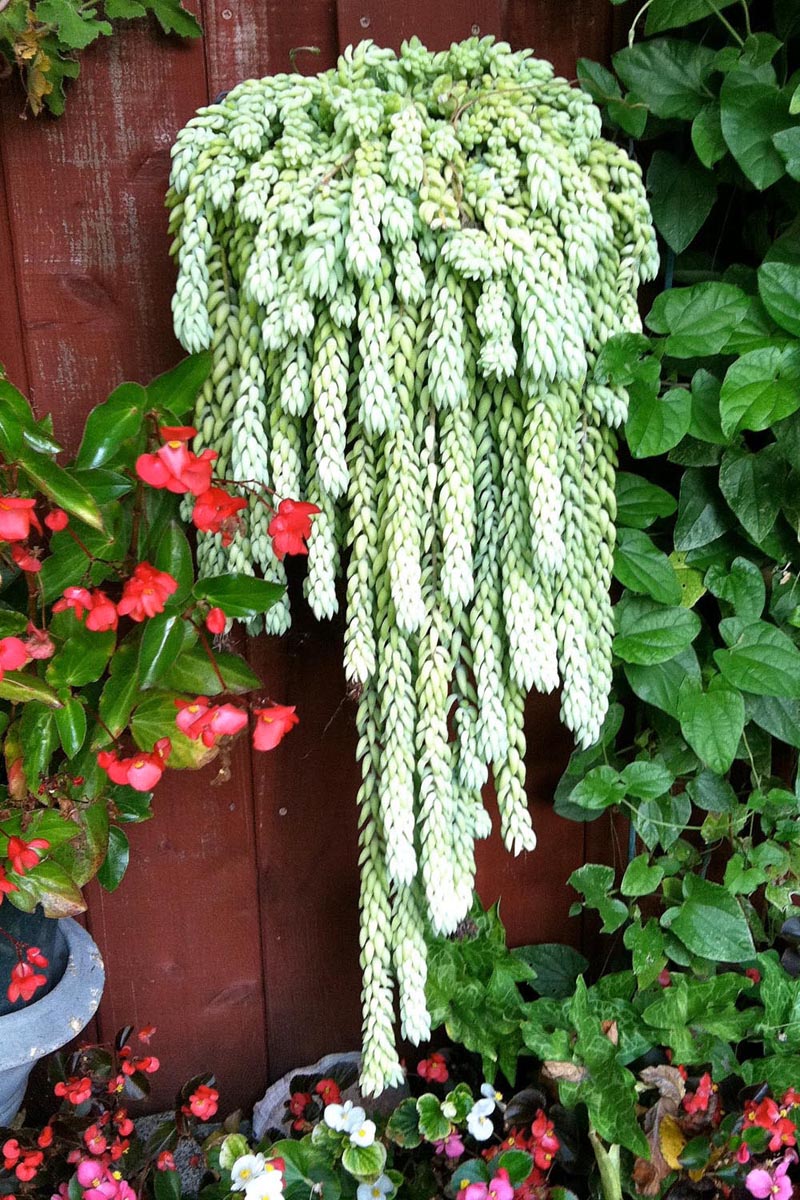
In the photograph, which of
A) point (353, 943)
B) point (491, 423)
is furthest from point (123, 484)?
point (353, 943)

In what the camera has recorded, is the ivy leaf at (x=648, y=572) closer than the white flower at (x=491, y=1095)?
Yes

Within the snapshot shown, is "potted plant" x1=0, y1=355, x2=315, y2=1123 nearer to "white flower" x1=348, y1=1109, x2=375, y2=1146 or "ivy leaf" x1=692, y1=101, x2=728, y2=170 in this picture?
"white flower" x1=348, y1=1109, x2=375, y2=1146

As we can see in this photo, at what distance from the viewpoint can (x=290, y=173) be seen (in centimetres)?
81

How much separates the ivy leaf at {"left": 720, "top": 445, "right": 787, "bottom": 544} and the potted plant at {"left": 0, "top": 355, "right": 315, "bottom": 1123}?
502 millimetres

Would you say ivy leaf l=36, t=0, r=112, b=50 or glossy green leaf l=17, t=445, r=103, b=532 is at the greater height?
ivy leaf l=36, t=0, r=112, b=50

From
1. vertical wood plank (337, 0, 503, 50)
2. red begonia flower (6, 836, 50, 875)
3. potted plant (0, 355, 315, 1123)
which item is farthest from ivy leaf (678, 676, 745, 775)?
vertical wood plank (337, 0, 503, 50)

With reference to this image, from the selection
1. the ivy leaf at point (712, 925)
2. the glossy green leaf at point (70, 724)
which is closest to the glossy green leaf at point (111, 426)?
the glossy green leaf at point (70, 724)

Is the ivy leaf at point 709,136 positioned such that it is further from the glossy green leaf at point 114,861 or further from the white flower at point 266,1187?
the white flower at point 266,1187

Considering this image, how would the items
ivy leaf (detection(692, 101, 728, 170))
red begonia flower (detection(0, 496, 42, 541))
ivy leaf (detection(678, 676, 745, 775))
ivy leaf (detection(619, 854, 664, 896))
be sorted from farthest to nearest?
ivy leaf (detection(619, 854, 664, 896)) < ivy leaf (detection(678, 676, 745, 775)) < ivy leaf (detection(692, 101, 728, 170)) < red begonia flower (detection(0, 496, 42, 541))

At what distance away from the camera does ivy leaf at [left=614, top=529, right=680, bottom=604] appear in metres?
1.01

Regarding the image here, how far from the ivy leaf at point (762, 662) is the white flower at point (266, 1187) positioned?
777 mm

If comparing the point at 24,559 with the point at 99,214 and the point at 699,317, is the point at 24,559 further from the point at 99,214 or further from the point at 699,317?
the point at 699,317

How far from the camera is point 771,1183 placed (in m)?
1.01

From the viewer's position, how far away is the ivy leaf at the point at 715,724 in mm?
1040
